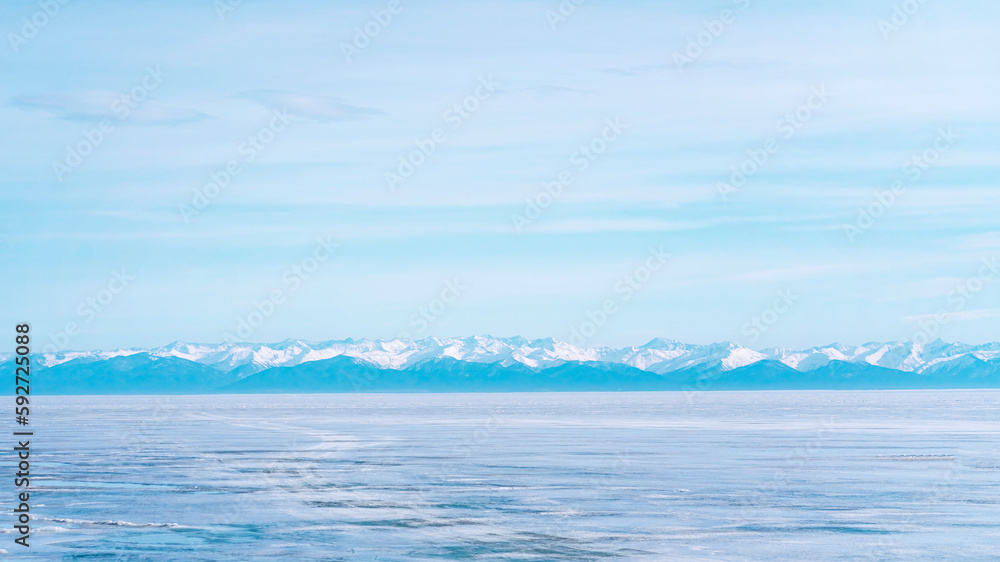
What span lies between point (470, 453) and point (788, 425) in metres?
29.2

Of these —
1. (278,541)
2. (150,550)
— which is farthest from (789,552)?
(150,550)

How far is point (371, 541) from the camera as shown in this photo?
19.1 metres

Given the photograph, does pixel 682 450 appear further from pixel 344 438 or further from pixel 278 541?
pixel 278 541

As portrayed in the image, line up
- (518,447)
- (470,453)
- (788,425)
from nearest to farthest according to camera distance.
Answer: (470,453)
(518,447)
(788,425)

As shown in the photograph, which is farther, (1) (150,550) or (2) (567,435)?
(2) (567,435)

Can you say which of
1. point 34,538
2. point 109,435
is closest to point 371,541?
point 34,538

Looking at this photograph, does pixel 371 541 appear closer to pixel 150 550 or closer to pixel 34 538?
pixel 150 550

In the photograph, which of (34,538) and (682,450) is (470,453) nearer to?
(682,450)

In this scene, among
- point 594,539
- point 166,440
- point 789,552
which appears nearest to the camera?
point 789,552

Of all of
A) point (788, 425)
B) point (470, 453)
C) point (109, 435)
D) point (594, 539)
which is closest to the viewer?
point (594, 539)

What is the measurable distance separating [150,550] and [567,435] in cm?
3470

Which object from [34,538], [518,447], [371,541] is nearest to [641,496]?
[371,541]

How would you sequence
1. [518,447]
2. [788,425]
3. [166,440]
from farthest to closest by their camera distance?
[788,425], [166,440], [518,447]

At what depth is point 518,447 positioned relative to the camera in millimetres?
42031
